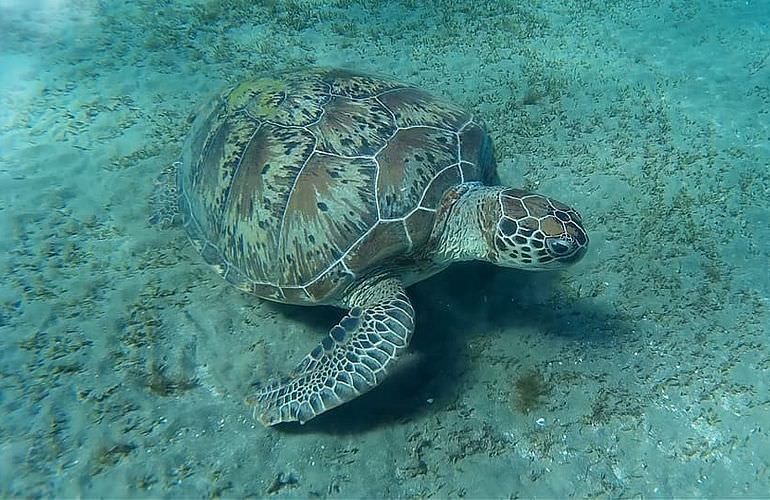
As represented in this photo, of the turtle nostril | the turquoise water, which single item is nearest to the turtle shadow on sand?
the turquoise water

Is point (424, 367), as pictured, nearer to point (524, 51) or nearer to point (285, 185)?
point (285, 185)

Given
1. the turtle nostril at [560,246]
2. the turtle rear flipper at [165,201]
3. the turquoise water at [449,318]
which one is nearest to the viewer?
the turquoise water at [449,318]

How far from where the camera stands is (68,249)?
366 centimetres

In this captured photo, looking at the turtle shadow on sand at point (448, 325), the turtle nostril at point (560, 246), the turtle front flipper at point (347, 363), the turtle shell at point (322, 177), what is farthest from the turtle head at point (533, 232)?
the turtle front flipper at point (347, 363)

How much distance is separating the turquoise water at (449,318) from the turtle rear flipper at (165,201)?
0.41 ft

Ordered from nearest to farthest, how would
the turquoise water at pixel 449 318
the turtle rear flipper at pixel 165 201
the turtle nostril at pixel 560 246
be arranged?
the turquoise water at pixel 449 318, the turtle nostril at pixel 560 246, the turtle rear flipper at pixel 165 201

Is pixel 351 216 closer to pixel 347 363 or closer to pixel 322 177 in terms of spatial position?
pixel 322 177

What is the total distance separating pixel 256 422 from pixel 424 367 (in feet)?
3.65

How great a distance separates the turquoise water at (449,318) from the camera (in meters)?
2.57

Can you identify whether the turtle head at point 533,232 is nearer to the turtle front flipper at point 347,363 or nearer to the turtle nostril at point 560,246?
the turtle nostril at point 560,246

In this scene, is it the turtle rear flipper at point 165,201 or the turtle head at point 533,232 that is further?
the turtle rear flipper at point 165,201

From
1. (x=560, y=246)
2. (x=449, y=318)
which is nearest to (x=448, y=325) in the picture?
(x=449, y=318)

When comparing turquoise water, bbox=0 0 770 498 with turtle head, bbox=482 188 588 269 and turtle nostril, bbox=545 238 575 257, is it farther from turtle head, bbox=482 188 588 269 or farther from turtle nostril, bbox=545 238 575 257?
turtle nostril, bbox=545 238 575 257

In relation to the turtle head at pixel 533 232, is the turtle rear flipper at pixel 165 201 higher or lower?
lower
